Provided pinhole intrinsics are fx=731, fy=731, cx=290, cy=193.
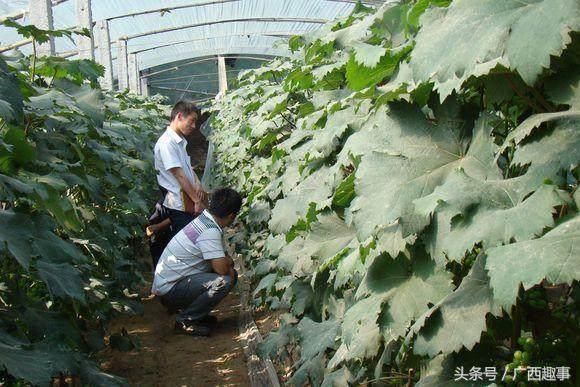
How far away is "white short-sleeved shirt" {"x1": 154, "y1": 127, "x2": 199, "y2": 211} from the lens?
672cm

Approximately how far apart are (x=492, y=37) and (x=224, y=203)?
4.58 m

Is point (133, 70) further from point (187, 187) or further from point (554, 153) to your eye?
point (554, 153)

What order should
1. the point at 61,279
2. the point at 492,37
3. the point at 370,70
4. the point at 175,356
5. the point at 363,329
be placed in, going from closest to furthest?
the point at 492,37, the point at 363,329, the point at 370,70, the point at 61,279, the point at 175,356

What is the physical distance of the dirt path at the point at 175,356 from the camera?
5.18m

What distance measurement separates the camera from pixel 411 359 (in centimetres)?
194

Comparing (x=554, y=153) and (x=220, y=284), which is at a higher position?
(x=554, y=153)

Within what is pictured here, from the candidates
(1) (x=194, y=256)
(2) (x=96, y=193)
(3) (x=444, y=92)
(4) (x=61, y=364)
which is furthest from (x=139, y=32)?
(3) (x=444, y=92)

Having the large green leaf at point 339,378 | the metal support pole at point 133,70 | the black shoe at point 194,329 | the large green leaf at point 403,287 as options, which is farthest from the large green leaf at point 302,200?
the metal support pole at point 133,70

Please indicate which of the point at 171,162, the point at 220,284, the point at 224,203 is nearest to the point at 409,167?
the point at 224,203

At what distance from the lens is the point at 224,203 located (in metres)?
5.95

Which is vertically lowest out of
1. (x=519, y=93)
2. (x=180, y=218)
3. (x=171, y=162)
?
(x=180, y=218)

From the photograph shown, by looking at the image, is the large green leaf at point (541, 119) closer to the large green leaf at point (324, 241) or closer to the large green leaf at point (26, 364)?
the large green leaf at point (324, 241)

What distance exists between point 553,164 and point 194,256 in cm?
484

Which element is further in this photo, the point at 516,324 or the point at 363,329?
the point at 363,329
